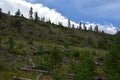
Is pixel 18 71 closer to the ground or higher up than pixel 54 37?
closer to the ground

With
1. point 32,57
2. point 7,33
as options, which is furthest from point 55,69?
point 7,33

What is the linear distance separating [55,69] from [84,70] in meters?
12.5

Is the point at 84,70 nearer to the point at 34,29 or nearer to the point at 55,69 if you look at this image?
the point at 55,69

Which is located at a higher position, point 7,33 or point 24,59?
point 7,33

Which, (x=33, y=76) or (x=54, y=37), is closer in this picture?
(x=33, y=76)

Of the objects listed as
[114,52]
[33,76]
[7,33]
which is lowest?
[33,76]

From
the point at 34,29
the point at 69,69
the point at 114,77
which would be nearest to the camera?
the point at 114,77

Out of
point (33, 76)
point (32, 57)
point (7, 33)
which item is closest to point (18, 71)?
point (33, 76)

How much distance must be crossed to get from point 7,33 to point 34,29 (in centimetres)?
2316

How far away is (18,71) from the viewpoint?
137 feet

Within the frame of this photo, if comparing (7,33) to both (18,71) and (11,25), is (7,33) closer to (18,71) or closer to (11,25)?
(11,25)

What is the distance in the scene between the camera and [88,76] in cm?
3180

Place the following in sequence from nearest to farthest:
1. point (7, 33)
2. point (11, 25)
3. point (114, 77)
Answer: point (114, 77)
point (7, 33)
point (11, 25)

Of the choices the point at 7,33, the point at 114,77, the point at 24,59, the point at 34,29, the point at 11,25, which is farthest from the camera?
the point at 34,29
